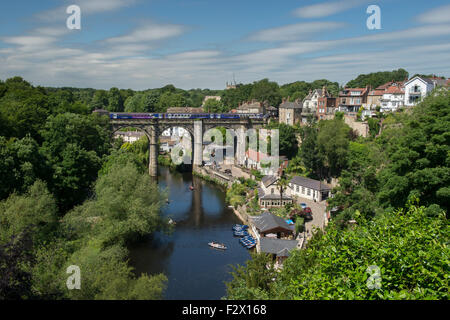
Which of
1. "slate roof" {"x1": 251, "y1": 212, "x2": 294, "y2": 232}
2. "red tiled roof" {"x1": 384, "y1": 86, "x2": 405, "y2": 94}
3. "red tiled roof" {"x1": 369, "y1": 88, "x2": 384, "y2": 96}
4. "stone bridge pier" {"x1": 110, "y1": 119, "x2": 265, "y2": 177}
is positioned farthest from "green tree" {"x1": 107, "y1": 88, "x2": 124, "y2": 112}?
"slate roof" {"x1": 251, "y1": 212, "x2": 294, "y2": 232}

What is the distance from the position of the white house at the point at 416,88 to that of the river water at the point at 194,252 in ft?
84.3

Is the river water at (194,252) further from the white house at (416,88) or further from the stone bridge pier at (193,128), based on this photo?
the white house at (416,88)

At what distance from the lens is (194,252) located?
2534cm

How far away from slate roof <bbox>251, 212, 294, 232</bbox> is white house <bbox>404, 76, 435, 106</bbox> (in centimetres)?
2497

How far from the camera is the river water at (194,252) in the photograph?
68.1 feet

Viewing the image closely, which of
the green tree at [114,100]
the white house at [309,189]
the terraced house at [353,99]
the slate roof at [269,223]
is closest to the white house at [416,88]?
the terraced house at [353,99]

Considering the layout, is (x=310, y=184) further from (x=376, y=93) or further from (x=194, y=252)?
(x=376, y=93)

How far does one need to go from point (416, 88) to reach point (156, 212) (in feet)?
114

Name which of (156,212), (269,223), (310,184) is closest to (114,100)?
(310,184)

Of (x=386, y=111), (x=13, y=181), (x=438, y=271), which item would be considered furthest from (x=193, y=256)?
(x=386, y=111)

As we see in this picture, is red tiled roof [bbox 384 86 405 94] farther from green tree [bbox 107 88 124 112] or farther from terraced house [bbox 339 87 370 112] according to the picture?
green tree [bbox 107 88 124 112]

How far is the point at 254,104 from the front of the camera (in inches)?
2554

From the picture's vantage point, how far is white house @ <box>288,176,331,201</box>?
34188 mm
